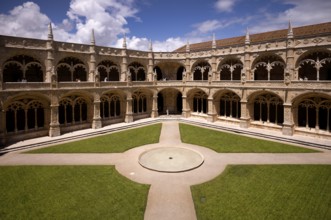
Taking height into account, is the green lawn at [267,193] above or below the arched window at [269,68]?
below

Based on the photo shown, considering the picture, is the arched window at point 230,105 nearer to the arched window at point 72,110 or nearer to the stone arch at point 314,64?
the stone arch at point 314,64

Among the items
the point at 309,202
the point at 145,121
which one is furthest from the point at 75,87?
the point at 309,202

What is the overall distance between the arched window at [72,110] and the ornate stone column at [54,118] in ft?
5.19

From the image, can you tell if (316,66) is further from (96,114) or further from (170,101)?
(96,114)

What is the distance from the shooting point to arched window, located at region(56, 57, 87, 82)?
103ft

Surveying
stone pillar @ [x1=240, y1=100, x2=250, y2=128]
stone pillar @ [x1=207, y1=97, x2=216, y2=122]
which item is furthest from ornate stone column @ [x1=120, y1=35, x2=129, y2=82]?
stone pillar @ [x1=240, y1=100, x2=250, y2=128]

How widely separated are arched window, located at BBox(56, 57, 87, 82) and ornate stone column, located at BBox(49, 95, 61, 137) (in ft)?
14.7

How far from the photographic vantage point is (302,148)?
78.0 ft

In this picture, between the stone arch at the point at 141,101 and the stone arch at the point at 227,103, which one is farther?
the stone arch at the point at 141,101

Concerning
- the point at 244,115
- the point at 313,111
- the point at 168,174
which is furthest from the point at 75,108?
the point at 313,111

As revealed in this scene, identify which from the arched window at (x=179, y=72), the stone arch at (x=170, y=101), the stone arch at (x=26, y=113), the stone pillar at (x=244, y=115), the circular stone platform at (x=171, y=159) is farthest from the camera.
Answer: the arched window at (x=179, y=72)

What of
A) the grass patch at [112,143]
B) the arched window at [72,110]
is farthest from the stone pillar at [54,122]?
the grass patch at [112,143]

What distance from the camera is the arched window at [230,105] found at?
35.0 metres

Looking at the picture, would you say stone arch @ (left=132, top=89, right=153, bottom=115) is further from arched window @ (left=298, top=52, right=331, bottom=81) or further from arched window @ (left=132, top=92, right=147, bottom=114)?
arched window @ (left=298, top=52, right=331, bottom=81)
